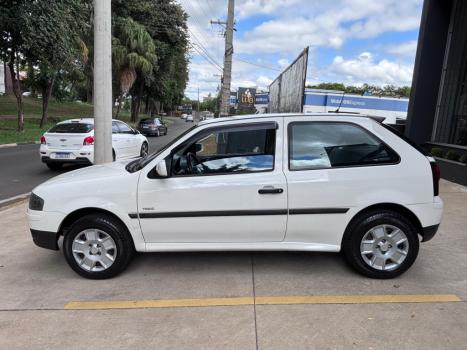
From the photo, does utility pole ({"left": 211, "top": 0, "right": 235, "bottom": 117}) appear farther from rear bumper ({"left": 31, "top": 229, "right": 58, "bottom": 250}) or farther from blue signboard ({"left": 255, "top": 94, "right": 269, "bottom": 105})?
blue signboard ({"left": 255, "top": 94, "right": 269, "bottom": 105})

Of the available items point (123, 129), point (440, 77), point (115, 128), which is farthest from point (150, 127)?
point (440, 77)

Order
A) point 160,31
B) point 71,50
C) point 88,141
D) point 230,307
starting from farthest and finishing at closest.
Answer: point 160,31, point 71,50, point 88,141, point 230,307

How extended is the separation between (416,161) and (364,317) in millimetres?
1658

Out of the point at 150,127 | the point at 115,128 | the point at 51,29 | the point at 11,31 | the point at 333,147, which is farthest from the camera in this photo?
the point at 150,127

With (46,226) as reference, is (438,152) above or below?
above

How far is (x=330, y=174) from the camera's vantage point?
157 inches

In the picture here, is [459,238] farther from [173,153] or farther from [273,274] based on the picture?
[173,153]

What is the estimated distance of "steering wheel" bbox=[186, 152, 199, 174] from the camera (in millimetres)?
4087

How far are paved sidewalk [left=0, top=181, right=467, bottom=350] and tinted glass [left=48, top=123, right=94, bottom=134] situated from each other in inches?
246

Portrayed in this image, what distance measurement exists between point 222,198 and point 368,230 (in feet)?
4.87

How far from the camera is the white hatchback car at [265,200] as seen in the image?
156 inches

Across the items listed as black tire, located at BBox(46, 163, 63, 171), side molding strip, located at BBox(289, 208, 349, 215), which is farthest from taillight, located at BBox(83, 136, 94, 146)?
side molding strip, located at BBox(289, 208, 349, 215)

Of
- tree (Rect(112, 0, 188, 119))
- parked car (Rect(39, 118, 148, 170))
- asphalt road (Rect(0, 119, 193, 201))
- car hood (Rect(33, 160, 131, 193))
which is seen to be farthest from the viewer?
tree (Rect(112, 0, 188, 119))

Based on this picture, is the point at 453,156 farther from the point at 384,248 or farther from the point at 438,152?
the point at 384,248
